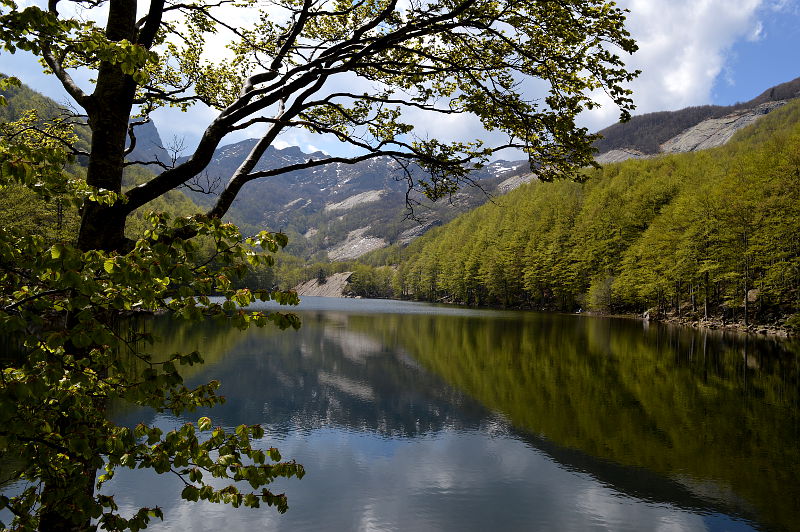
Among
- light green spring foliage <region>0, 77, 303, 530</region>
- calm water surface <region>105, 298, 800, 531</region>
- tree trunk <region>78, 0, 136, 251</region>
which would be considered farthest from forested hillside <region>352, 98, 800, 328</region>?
calm water surface <region>105, 298, 800, 531</region>

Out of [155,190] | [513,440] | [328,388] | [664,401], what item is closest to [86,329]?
[155,190]

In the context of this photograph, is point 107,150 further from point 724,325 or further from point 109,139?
point 724,325

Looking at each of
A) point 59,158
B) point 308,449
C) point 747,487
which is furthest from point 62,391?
point 747,487

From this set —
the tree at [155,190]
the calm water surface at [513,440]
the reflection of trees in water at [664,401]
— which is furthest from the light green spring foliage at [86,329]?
the reflection of trees in water at [664,401]

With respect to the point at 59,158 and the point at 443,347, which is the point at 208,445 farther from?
the point at 443,347

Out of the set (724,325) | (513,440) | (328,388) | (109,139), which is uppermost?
(109,139)

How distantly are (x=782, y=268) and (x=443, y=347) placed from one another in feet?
118

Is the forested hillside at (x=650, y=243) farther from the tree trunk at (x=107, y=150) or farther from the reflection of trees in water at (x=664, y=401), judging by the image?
the reflection of trees in water at (x=664, y=401)

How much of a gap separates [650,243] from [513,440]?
69216 millimetres

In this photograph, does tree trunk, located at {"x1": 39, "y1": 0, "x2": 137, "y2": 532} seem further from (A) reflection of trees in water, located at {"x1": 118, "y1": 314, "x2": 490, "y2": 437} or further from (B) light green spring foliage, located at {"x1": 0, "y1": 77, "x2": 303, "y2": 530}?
(A) reflection of trees in water, located at {"x1": 118, "y1": 314, "x2": 490, "y2": 437}

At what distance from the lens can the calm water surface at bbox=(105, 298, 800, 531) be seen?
11.5 metres

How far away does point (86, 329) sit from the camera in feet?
11.4

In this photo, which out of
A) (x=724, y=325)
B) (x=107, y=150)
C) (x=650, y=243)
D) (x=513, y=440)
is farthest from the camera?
(x=650, y=243)

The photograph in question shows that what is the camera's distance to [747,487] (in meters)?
12.5
